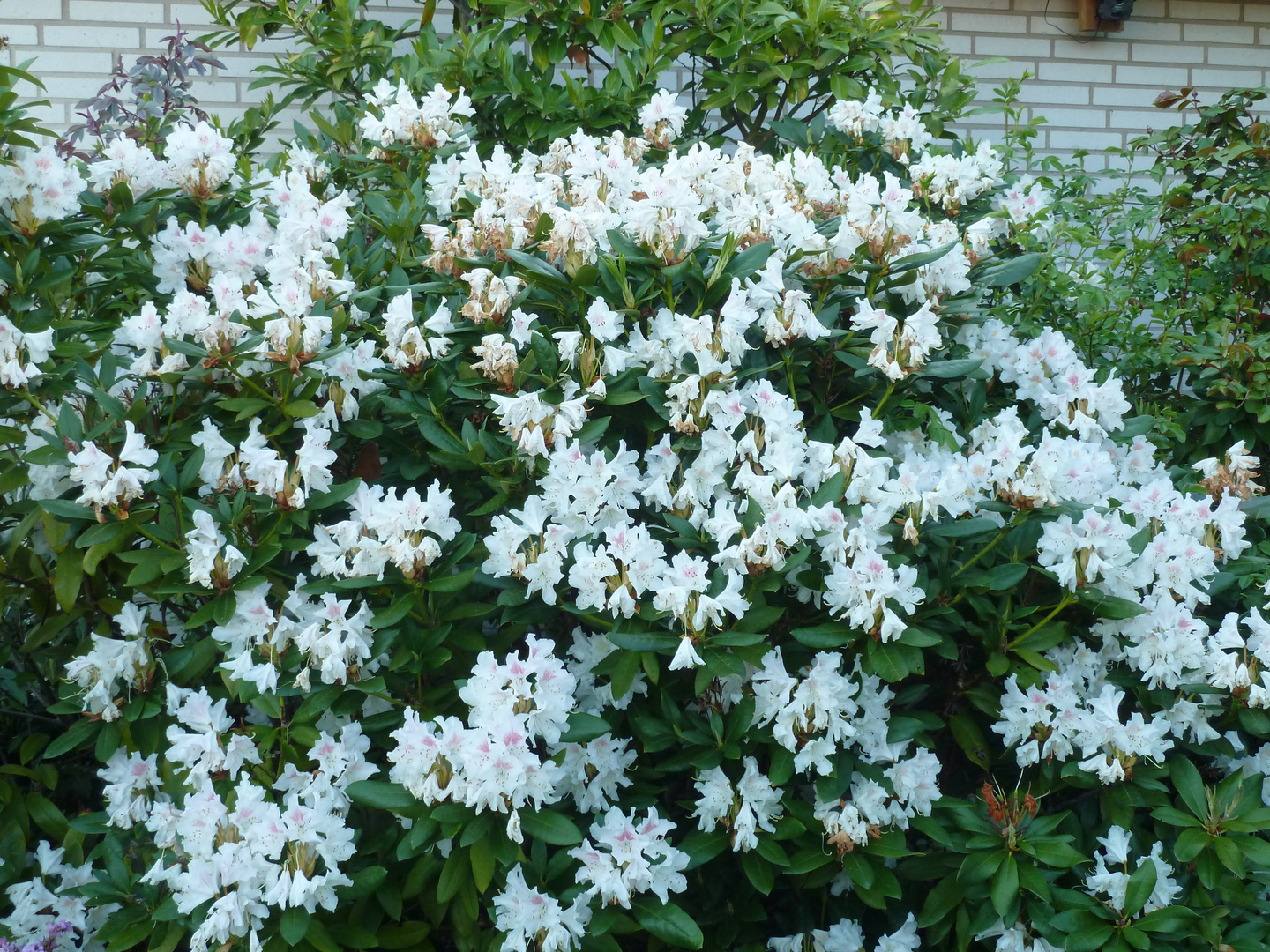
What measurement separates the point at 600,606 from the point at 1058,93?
4.04 meters

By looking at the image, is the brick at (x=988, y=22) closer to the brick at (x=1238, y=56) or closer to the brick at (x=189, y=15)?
the brick at (x=1238, y=56)

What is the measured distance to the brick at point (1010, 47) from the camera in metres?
4.65

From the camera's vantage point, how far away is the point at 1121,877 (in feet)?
6.03

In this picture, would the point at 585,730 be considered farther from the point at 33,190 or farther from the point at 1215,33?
the point at 1215,33

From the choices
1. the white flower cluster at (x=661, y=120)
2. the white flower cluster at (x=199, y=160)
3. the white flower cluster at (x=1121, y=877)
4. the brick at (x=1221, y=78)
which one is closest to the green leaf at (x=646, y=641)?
the white flower cluster at (x=1121, y=877)

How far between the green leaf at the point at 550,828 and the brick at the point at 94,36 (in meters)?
3.95

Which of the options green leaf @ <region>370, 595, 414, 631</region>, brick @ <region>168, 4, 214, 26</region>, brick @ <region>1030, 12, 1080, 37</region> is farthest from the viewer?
brick @ <region>1030, 12, 1080, 37</region>

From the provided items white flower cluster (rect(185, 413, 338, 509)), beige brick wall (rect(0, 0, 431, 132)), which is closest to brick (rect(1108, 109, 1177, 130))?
beige brick wall (rect(0, 0, 431, 132))

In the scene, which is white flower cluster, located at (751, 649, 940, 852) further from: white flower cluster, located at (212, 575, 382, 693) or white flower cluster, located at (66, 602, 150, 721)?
white flower cluster, located at (66, 602, 150, 721)

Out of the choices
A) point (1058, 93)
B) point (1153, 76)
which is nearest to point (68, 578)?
point (1058, 93)

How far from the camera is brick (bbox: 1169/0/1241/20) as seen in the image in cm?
474

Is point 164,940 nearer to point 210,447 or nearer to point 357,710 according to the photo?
point 357,710

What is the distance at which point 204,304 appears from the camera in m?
2.01

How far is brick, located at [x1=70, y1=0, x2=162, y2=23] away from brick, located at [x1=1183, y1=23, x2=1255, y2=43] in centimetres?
Result: 455
